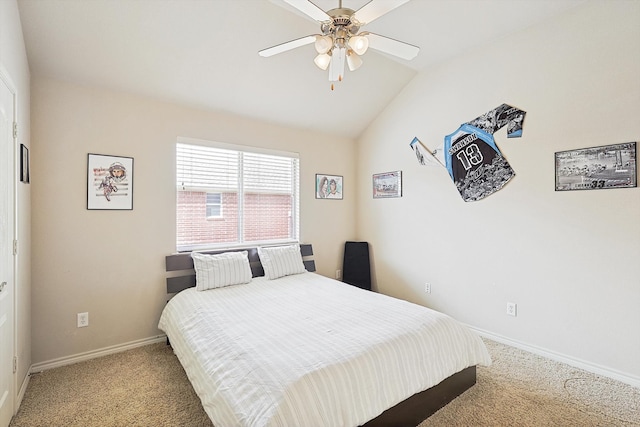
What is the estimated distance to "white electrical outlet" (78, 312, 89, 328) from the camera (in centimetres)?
269

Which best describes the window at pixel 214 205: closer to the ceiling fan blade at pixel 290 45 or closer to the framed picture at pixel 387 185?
the ceiling fan blade at pixel 290 45

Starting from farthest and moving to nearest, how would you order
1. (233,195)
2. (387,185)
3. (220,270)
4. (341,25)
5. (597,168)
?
(387,185) < (233,195) < (220,270) < (597,168) < (341,25)

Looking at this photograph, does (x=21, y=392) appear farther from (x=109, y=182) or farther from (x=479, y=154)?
(x=479, y=154)

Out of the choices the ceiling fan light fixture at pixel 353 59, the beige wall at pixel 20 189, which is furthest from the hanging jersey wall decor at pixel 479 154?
the beige wall at pixel 20 189

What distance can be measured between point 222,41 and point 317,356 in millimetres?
2621

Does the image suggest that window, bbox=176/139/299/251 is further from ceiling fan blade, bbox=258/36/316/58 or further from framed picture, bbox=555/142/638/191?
framed picture, bbox=555/142/638/191

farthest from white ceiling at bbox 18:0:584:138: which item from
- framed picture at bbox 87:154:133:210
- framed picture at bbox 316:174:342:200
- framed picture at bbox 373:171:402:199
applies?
framed picture at bbox 373:171:402:199

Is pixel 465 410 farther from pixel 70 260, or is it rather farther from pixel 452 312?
pixel 70 260

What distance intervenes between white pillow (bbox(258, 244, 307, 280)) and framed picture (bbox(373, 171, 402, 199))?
1400 millimetres

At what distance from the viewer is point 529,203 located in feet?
9.30

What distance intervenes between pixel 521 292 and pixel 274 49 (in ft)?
9.85

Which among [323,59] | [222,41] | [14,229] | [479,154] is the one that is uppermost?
[222,41]

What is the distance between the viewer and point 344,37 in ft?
6.07

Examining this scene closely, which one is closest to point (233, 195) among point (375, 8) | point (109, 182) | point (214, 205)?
point (214, 205)
